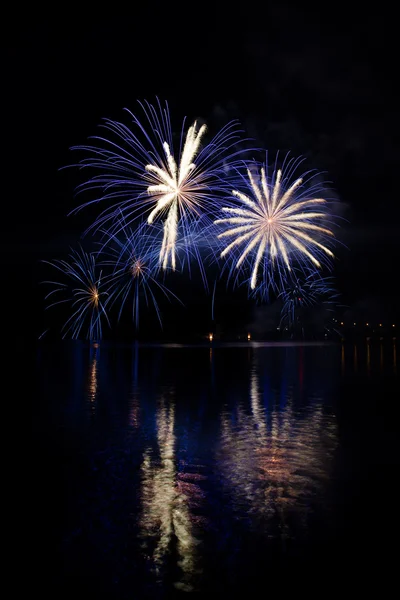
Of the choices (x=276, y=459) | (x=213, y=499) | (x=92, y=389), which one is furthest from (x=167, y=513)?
(x=92, y=389)

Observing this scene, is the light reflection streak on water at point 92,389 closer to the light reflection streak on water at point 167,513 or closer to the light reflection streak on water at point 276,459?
the light reflection streak on water at point 276,459

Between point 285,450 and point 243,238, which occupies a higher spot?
point 243,238

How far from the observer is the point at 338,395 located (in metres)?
19.6

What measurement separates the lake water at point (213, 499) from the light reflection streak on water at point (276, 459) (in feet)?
0.09

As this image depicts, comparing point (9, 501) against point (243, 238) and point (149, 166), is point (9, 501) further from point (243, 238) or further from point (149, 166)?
point (243, 238)

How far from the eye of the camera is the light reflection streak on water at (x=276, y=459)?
7.35 m

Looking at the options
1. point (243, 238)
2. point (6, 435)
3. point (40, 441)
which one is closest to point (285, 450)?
point (40, 441)

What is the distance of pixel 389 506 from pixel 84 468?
14.3 feet

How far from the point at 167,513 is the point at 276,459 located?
3290 mm

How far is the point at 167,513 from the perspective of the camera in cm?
702

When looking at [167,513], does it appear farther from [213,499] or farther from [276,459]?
[276,459]

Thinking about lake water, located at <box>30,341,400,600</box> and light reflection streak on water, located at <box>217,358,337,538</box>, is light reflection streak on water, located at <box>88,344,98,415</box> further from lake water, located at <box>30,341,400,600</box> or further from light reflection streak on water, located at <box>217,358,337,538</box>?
light reflection streak on water, located at <box>217,358,337,538</box>

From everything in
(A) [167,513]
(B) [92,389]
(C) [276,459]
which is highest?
(B) [92,389]

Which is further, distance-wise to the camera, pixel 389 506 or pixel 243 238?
pixel 243 238
